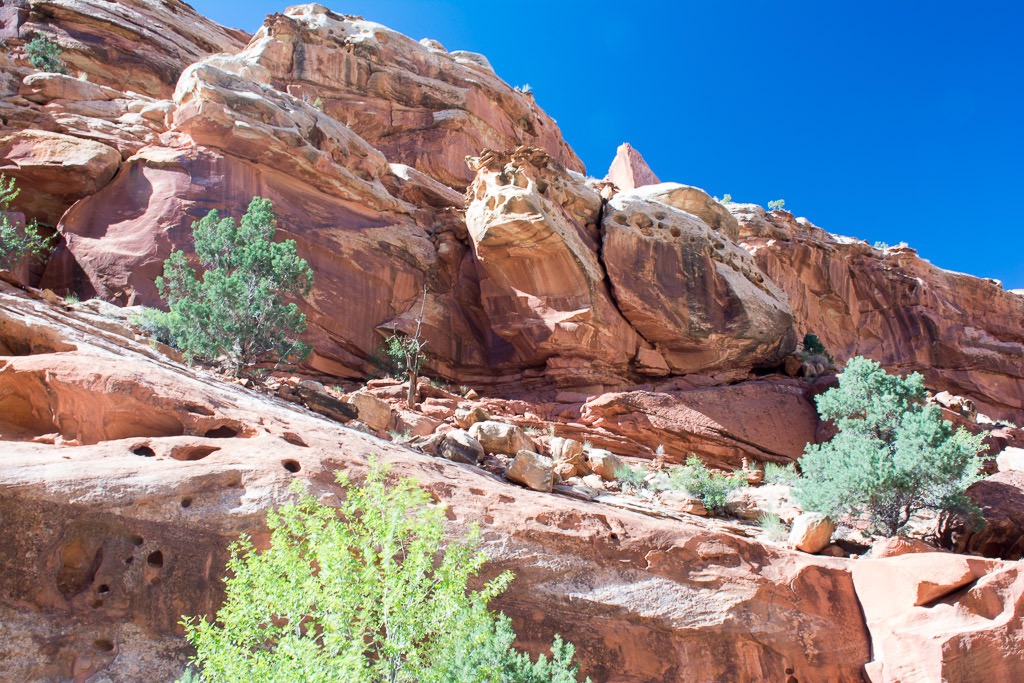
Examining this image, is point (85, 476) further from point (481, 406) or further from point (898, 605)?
point (481, 406)

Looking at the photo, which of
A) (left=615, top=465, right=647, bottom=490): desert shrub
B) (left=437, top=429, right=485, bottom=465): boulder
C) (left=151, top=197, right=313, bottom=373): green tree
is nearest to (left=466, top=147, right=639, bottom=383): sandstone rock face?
(left=151, top=197, right=313, bottom=373): green tree

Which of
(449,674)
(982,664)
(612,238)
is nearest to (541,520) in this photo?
(449,674)

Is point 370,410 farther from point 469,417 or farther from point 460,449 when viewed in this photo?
point 460,449

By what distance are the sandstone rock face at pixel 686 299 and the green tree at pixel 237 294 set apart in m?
10.2

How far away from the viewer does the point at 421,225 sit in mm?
24969

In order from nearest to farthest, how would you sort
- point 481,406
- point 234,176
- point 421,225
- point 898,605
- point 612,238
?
1. point 898,605
2. point 481,406
3. point 234,176
4. point 612,238
5. point 421,225

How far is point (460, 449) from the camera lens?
38.8 feet

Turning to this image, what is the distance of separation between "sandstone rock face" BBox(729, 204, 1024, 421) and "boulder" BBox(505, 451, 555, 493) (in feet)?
82.3

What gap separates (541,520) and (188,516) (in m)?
3.90

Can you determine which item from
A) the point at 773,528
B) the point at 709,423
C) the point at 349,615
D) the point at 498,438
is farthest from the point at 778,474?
the point at 349,615

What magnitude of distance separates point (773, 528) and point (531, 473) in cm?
397

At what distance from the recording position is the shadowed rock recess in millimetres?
6754

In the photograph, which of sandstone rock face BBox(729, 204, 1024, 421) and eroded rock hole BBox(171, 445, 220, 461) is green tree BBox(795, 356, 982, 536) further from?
sandstone rock face BBox(729, 204, 1024, 421)

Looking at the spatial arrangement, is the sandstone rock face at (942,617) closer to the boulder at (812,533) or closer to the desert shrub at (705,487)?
the boulder at (812,533)
